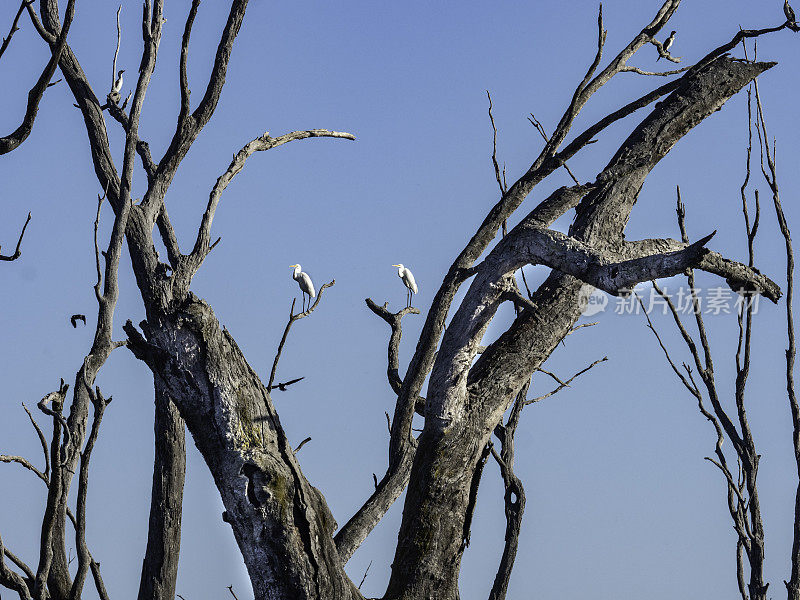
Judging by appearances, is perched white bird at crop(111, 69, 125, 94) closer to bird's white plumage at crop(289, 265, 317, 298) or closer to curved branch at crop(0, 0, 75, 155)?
curved branch at crop(0, 0, 75, 155)

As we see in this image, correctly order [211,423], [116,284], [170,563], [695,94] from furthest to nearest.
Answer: [170,563] → [116,284] → [695,94] → [211,423]

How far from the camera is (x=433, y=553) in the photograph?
11.2ft

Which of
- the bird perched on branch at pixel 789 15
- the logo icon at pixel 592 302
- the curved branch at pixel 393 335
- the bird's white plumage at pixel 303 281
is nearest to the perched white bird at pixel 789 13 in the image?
the bird perched on branch at pixel 789 15

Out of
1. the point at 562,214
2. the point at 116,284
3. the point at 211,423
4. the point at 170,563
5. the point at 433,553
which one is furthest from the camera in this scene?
the point at 170,563

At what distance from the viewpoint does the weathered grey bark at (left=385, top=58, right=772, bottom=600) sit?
11.3 feet

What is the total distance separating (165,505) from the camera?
5156 mm

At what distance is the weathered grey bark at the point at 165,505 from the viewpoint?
512 centimetres

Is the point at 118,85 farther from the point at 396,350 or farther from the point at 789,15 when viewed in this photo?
the point at 789,15

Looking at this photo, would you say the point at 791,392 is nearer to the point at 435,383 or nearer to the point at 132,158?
the point at 435,383

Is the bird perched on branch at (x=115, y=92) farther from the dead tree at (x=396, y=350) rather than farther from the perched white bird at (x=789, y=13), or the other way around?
the perched white bird at (x=789, y=13)

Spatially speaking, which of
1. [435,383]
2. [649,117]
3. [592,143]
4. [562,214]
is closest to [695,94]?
[649,117]

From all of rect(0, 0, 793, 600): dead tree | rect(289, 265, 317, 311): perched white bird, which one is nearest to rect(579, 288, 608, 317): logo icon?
rect(0, 0, 793, 600): dead tree

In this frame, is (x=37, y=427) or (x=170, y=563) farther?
(x=170, y=563)

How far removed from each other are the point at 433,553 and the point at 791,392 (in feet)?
6.54
